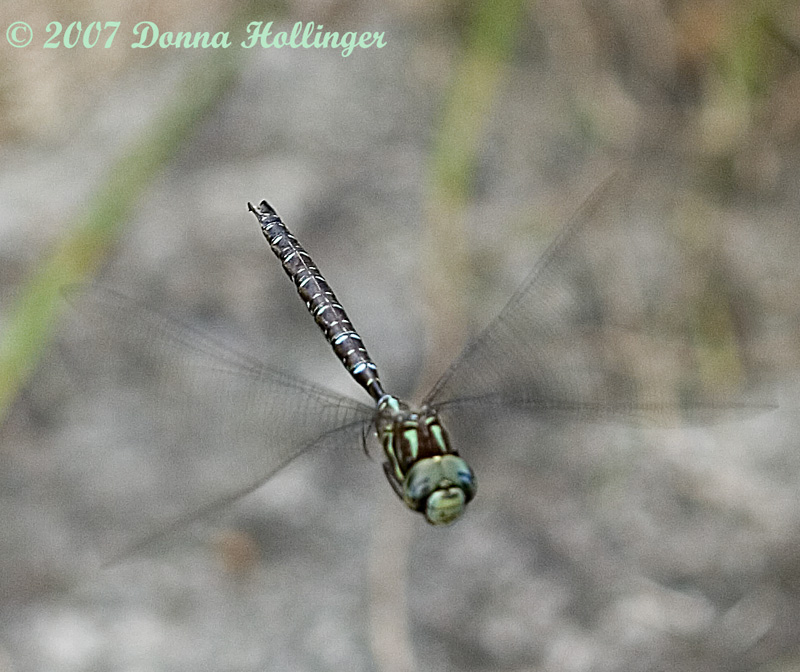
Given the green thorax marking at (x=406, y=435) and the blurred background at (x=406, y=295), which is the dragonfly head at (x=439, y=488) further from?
the blurred background at (x=406, y=295)

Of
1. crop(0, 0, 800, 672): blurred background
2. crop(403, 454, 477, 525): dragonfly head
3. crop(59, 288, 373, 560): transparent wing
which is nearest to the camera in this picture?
crop(403, 454, 477, 525): dragonfly head

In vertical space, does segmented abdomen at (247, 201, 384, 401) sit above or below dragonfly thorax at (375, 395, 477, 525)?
above

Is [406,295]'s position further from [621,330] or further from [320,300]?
[320,300]

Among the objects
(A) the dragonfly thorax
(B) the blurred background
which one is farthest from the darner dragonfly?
(B) the blurred background

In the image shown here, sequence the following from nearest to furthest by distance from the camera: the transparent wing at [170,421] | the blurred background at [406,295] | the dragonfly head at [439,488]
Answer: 1. the dragonfly head at [439,488]
2. the transparent wing at [170,421]
3. the blurred background at [406,295]

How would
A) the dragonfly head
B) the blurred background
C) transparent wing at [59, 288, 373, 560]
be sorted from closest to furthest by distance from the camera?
1. the dragonfly head
2. transparent wing at [59, 288, 373, 560]
3. the blurred background

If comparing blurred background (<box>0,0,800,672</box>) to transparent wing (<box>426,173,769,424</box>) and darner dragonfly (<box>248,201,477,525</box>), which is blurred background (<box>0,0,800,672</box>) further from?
darner dragonfly (<box>248,201,477,525</box>)

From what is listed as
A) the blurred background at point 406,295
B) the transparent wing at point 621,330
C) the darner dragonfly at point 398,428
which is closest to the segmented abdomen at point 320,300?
the darner dragonfly at point 398,428
